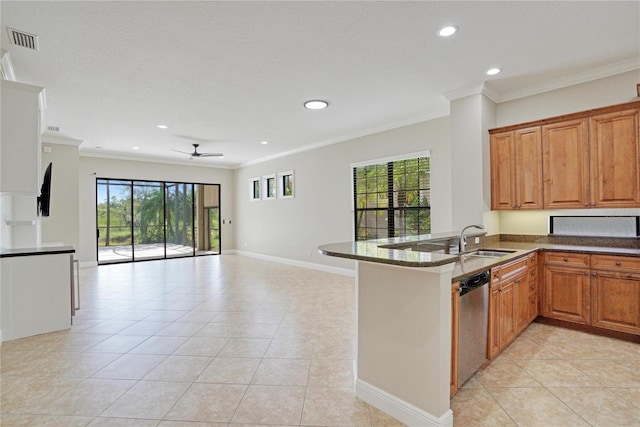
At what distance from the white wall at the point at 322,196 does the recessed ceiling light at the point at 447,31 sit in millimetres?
2189

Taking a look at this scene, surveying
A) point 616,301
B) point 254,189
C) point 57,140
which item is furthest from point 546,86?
point 57,140

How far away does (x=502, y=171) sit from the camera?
3.93m

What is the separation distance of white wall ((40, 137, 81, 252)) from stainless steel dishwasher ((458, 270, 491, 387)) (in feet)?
24.2

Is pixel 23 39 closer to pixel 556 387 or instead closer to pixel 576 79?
pixel 556 387

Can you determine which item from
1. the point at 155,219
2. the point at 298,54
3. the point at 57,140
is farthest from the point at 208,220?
the point at 298,54

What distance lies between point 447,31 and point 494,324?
2.49 m

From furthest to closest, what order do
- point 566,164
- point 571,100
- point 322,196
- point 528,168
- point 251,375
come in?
1. point 322,196
2. point 528,168
3. point 571,100
4. point 566,164
5. point 251,375

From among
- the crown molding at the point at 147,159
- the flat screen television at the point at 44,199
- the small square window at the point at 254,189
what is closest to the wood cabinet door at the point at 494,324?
the flat screen television at the point at 44,199

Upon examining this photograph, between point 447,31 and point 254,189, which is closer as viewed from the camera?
point 447,31

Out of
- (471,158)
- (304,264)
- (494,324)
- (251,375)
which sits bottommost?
(251,375)

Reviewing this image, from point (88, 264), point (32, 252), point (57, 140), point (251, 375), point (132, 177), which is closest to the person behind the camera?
point (251, 375)

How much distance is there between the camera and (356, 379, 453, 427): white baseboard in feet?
5.88

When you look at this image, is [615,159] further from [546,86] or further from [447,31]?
[447,31]

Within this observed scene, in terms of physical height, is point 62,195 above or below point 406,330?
above
